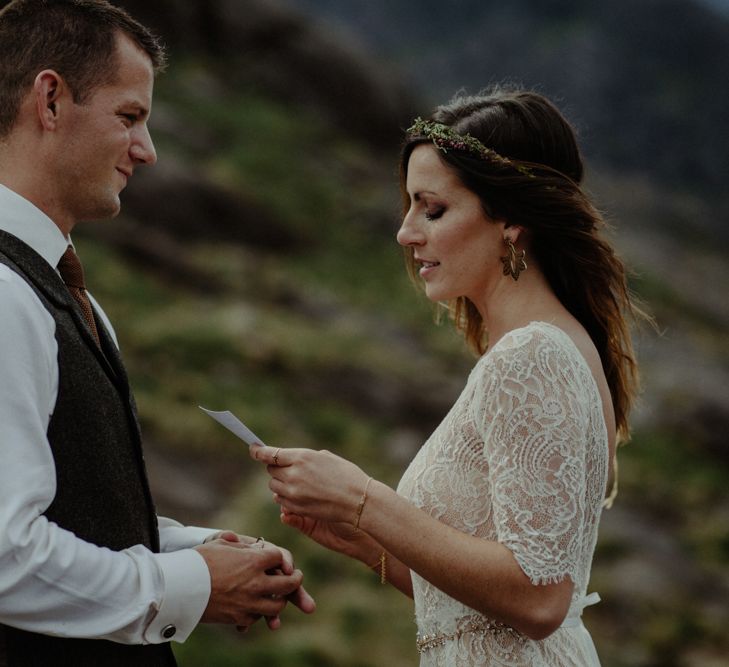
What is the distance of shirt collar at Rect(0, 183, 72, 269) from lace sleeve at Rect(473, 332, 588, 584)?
1125mm

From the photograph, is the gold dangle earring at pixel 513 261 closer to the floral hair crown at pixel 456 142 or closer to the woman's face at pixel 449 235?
the woman's face at pixel 449 235

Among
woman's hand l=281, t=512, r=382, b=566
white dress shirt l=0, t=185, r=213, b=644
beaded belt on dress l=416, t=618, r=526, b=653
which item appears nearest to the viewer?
white dress shirt l=0, t=185, r=213, b=644

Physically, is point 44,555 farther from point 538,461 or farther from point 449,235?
point 449,235

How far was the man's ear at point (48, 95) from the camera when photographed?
7.21 feet

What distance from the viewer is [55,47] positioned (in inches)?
88.5

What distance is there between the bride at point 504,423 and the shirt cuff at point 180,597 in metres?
0.34

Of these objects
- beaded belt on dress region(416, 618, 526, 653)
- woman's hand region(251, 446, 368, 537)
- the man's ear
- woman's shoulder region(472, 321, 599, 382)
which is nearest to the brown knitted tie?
the man's ear

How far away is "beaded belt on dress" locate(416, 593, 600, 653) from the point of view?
8.23 ft

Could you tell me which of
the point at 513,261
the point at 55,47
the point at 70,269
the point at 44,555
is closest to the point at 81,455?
the point at 44,555

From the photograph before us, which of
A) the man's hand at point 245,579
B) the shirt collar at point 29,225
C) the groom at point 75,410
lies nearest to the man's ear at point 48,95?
the groom at point 75,410

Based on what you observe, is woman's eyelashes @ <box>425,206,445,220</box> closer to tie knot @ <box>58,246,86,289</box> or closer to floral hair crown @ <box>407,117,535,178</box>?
floral hair crown @ <box>407,117,535,178</box>

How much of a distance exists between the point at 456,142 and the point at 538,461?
949 millimetres

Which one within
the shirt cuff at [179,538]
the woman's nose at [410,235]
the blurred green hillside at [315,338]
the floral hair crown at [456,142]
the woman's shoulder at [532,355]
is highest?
the blurred green hillside at [315,338]

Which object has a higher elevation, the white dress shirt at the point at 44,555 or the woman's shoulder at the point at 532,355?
the woman's shoulder at the point at 532,355
